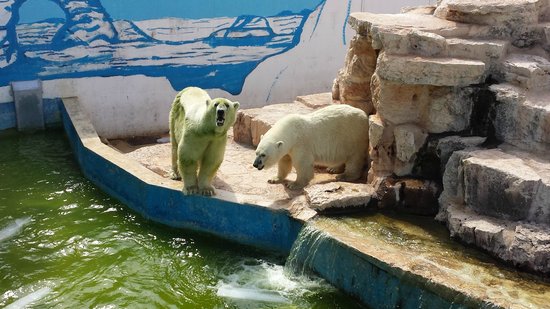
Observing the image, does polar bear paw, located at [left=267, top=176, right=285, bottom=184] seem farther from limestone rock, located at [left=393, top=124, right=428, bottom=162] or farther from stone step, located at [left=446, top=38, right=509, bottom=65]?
stone step, located at [left=446, top=38, right=509, bottom=65]

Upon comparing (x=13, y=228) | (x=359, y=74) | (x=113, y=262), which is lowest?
(x=113, y=262)

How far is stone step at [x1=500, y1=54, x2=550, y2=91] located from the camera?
5621mm

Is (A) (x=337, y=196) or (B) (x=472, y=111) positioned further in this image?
(B) (x=472, y=111)

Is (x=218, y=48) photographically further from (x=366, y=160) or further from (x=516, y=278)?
(x=516, y=278)

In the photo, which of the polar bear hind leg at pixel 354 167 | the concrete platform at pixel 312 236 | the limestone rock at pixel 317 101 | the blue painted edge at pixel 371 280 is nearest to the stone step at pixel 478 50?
the polar bear hind leg at pixel 354 167

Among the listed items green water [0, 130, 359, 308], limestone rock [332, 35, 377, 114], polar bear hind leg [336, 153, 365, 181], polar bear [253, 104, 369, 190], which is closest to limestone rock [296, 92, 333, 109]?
limestone rock [332, 35, 377, 114]

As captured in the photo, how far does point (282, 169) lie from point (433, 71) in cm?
200

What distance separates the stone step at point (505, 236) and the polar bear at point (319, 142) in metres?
1.48

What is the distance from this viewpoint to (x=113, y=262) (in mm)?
5633

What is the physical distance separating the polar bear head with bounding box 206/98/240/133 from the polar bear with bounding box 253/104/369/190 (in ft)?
1.57

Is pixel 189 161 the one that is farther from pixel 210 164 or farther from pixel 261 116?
pixel 261 116

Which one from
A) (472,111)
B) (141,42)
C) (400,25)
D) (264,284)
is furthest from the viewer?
(141,42)

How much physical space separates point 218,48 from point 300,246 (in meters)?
5.45

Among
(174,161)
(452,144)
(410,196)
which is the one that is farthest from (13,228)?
(452,144)
